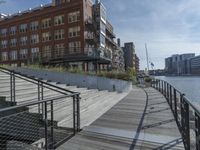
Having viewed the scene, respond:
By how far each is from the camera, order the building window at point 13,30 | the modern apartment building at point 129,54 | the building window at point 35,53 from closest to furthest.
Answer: the building window at point 35,53
the building window at point 13,30
the modern apartment building at point 129,54

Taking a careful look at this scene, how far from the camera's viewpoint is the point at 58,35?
1939 inches

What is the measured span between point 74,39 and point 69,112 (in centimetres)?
3816

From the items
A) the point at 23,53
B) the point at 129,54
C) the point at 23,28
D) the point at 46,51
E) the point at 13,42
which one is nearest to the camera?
the point at 46,51

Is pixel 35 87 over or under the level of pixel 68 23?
under

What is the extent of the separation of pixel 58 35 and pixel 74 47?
17.3ft

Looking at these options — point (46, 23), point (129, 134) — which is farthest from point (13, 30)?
point (129, 134)

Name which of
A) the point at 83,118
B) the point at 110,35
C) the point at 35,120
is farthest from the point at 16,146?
the point at 110,35

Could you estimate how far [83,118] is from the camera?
9.18 metres

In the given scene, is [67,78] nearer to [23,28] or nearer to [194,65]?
[23,28]

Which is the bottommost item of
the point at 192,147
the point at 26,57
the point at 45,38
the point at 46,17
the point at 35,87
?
the point at 192,147

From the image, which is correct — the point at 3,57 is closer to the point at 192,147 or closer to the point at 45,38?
the point at 45,38

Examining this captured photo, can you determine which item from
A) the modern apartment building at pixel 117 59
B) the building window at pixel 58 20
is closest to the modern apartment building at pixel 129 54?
the modern apartment building at pixel 117 59

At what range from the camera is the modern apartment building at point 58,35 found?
4506 centimetres

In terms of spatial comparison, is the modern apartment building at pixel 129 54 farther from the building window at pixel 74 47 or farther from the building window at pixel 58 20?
the building window at pixel 74 47
